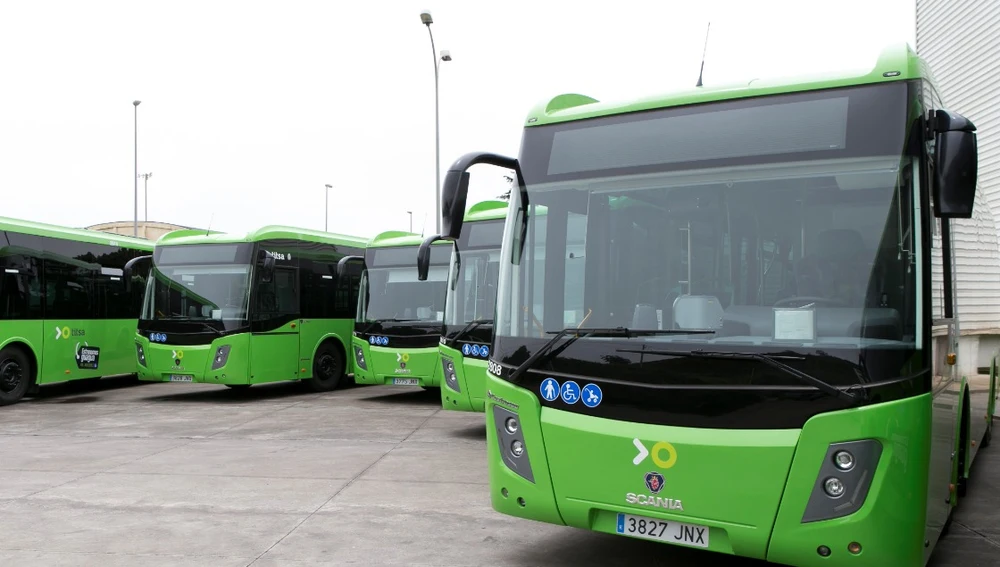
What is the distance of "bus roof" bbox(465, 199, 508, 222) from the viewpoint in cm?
1322

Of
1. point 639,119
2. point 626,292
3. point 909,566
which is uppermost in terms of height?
point 639,119

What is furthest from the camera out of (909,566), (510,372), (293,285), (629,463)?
(293,285)

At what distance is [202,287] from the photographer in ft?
56.0

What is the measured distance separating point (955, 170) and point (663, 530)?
2.30m

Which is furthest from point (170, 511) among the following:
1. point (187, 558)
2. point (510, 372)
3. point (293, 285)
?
point (293, 285)

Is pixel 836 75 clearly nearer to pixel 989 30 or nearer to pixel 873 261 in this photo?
pixel 873 261

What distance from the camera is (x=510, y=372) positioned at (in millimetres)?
5414

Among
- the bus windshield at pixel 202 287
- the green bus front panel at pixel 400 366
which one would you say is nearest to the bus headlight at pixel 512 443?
the green bus front panel at pixel 400 366

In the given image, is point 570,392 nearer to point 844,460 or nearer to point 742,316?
point 742,316

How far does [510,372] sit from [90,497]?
15.0 feet

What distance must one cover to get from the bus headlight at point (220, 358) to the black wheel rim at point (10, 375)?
3356mm

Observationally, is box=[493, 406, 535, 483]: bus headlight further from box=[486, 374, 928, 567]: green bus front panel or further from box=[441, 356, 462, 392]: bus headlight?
box=[441, 356, 462, 392]: bus headlight

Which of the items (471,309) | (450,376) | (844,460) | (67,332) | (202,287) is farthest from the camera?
(67,332)

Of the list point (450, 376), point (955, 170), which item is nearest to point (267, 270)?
point (450, 376)
